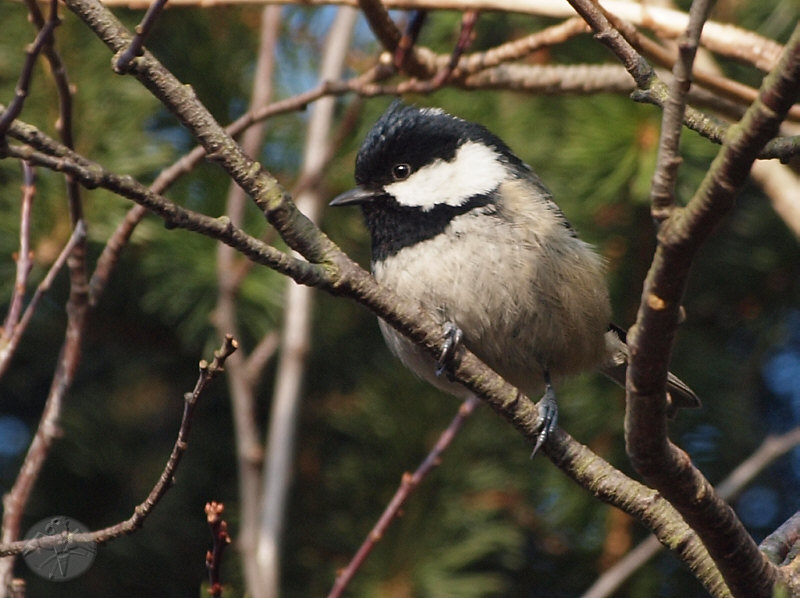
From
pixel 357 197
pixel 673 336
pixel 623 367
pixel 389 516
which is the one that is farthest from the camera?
pixel 623 367

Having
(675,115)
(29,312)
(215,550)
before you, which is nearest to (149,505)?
(215,550)

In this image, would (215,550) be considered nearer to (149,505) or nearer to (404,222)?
(149,505)

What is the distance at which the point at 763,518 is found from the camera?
Result: 11.1ft

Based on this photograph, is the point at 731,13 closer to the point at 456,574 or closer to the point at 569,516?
the point at 569,516

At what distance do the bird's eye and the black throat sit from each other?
0.08m

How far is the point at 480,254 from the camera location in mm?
2236

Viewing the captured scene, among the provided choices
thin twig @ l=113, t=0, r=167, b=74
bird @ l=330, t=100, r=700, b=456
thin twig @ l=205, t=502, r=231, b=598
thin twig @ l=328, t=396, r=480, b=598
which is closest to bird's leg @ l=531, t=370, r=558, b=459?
bird @ l=330, t=100, r=700, b=456

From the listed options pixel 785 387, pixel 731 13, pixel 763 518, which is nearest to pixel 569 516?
pixel 763 518

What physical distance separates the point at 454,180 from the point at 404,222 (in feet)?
0.59

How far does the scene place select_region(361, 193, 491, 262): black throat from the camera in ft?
7.66

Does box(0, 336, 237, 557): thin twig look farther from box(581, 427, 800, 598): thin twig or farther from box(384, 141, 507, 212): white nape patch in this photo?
box(581, 427, 800, 598): thin twig

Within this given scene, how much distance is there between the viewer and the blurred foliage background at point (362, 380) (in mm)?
3084

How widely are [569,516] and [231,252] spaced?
136cm

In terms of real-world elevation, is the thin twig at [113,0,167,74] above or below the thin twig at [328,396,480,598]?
above
